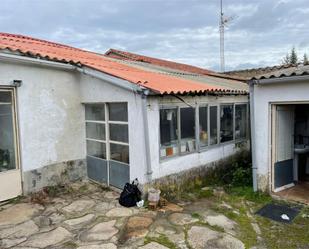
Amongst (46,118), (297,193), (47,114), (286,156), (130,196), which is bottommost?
(297,193)

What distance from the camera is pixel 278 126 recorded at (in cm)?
783

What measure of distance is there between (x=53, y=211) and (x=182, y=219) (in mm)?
3333

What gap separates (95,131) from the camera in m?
9.12

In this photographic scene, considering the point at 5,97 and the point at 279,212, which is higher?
the point at 5,97

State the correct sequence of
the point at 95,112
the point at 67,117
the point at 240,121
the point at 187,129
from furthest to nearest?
the point at 240,121, the point at 95,112, the point at 67,117, the point at 187,129

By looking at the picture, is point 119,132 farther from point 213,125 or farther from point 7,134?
point 213,125

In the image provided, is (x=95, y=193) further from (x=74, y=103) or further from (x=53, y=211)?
(x=74, y=103)

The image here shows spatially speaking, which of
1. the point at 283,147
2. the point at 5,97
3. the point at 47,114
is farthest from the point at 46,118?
the point at 283,147

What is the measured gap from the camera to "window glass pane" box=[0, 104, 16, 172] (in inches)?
298

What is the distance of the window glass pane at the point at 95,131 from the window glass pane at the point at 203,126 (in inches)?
130

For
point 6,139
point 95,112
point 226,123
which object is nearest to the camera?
point 6,139


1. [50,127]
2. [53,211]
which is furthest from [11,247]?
[50,127]

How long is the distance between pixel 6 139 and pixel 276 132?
7682mm

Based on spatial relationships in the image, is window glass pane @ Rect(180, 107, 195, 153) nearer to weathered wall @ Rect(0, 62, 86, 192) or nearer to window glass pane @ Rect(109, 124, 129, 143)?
window glass pane @ Rect(109, 124, 129, 143)
